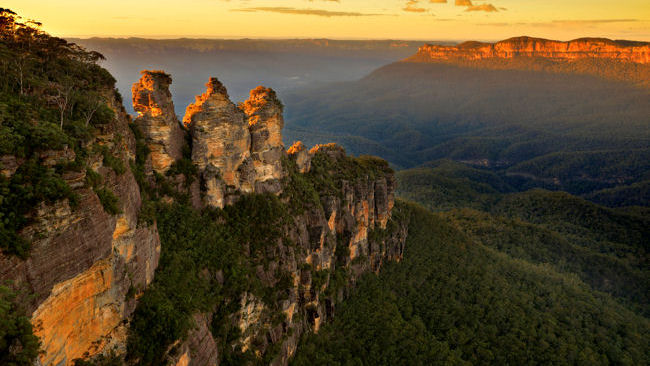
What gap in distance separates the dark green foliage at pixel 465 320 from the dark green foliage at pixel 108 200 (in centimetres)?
2657

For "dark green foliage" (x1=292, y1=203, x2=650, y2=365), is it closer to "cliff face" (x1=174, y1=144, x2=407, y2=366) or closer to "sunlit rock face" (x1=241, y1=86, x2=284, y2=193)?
"cliff face" (x1=174, y1=144, x2=407, y2=366)

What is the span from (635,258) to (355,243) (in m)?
95.4

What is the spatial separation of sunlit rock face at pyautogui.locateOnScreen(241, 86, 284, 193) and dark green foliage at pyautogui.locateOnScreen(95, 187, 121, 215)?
20.2 metres

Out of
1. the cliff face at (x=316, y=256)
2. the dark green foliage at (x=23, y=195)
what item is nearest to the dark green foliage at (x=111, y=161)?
the dark green foliage at (x=23, y=195)

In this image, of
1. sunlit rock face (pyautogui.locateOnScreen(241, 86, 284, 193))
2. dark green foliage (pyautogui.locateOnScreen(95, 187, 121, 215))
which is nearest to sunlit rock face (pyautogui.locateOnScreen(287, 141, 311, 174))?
sunlit rock face (pyautogui.locateOnScreen(241, 86, 284, 193))

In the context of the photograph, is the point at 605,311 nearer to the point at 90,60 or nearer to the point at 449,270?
the point at 449,270

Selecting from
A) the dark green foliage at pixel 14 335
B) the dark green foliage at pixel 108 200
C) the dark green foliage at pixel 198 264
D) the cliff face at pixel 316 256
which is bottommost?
the cliff face at pixel 316 256

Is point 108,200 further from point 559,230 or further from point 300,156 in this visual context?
point 559,230

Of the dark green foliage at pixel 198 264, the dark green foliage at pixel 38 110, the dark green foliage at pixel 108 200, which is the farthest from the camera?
the dark green foliage at pixel 198 264

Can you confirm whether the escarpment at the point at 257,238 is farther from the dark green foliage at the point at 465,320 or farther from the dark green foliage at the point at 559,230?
the dark green foliage at the point at 559,230

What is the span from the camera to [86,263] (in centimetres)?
1767

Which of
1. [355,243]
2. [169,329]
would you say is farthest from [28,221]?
[355,243]

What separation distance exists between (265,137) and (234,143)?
507cm

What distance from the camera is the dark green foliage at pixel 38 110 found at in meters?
14.9
